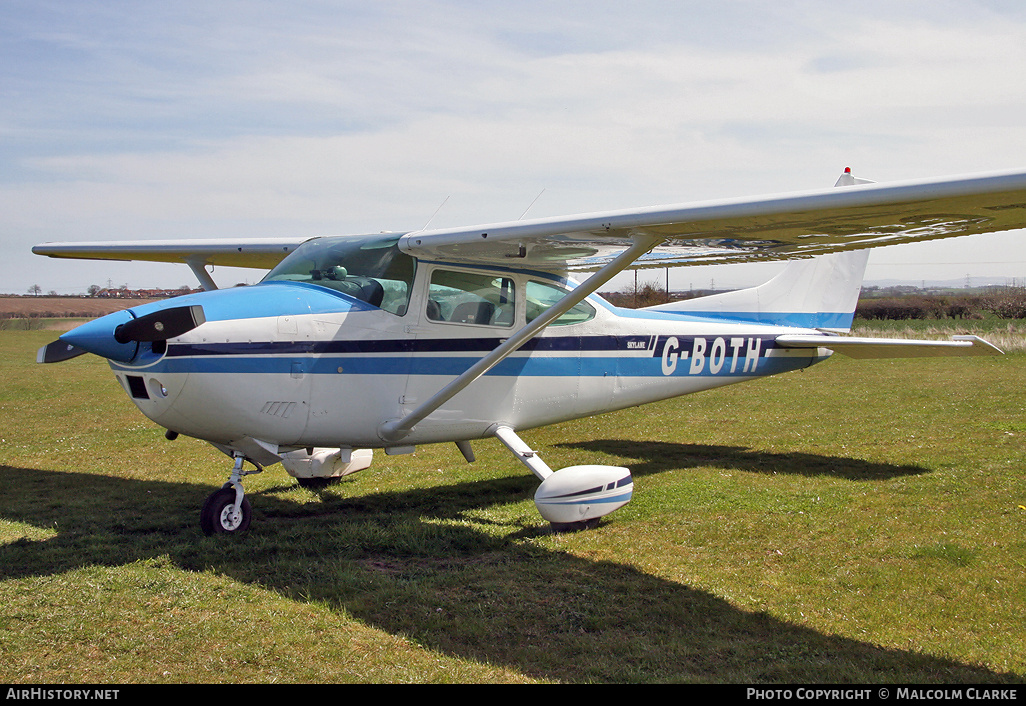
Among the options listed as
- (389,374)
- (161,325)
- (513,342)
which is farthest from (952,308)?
(161,325)

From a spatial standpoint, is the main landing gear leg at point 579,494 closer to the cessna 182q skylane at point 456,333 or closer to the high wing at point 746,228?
the cessna 182q skylane at point 456,333

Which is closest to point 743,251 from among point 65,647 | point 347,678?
point 347,678

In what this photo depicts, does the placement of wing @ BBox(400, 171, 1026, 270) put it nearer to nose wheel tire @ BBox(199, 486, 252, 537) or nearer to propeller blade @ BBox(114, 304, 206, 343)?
propeller blade @ BBox(114, 304, 206, 343)

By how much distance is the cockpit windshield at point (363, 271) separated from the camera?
5926 millimetres

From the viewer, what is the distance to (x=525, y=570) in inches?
205

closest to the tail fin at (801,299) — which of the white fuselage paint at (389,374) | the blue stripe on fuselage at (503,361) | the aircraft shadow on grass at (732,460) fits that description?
the blue stripe on fuselage at (503,361)

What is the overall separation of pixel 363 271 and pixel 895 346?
5671 millimetres

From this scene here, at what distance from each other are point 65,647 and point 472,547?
8.77 ft

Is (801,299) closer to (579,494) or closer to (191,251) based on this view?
(579,494)

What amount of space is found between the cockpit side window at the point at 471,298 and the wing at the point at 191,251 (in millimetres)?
1849

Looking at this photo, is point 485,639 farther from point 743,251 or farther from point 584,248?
point 743,251

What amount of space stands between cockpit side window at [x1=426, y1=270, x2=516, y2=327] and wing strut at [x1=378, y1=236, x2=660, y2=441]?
1.49 feet

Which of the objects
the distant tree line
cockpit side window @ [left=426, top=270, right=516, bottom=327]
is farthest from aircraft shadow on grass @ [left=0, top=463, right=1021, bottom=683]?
the distant tree line

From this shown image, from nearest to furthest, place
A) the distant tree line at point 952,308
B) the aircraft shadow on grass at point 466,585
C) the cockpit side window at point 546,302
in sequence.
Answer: the aircraft shadow on grass at point 466,585 → the cockpit side window at point 546,302 → the distant tree line at point 952,308
